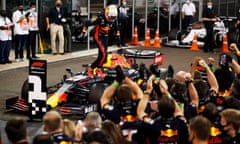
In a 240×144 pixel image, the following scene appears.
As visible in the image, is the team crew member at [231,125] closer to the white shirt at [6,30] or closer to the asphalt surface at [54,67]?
the asphalt surface at [54,67]

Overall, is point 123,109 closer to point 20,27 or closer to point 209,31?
point 20,27

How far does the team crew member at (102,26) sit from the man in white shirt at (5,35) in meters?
4.18

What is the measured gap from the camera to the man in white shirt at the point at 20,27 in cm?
1645

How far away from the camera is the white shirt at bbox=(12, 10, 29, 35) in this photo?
647 inches

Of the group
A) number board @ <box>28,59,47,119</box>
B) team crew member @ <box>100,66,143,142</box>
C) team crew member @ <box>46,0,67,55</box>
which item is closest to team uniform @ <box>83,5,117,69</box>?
number board @ <box>28,59,47,119</box>

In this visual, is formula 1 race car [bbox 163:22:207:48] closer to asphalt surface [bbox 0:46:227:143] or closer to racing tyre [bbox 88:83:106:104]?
asphalt surface [bbox 0:46:227:143]

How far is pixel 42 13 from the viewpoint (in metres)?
18.4

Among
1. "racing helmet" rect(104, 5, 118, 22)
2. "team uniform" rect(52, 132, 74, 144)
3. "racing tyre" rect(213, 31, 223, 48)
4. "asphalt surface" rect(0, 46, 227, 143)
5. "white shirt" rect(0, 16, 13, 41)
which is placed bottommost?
"asphalt surface" rect(0, 46, 227, 143)

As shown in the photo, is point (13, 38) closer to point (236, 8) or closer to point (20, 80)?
point (20, 80)

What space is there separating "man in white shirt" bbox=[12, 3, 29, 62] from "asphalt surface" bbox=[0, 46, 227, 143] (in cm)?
50

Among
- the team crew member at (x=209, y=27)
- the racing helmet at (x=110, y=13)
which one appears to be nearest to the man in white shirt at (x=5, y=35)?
the racing helmet at (x=110, y=13)

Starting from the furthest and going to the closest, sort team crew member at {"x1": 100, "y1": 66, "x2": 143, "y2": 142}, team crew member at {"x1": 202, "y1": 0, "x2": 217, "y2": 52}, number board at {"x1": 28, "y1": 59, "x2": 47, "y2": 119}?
team crew member at {"x1": 202, "y1": 0, "x2": 217, "y2": 52}, number board at {"x1": 28, "y1": 59, "x2": 47, "y2": 119}, team crew member at {"x1": 100, "y1": 66, "x2": 143, "y2": 142}

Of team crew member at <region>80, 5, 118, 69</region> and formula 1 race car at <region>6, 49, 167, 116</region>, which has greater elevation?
team crew member at <region>80, 5, 118, 69</region>

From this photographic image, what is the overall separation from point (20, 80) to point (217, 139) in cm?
880
